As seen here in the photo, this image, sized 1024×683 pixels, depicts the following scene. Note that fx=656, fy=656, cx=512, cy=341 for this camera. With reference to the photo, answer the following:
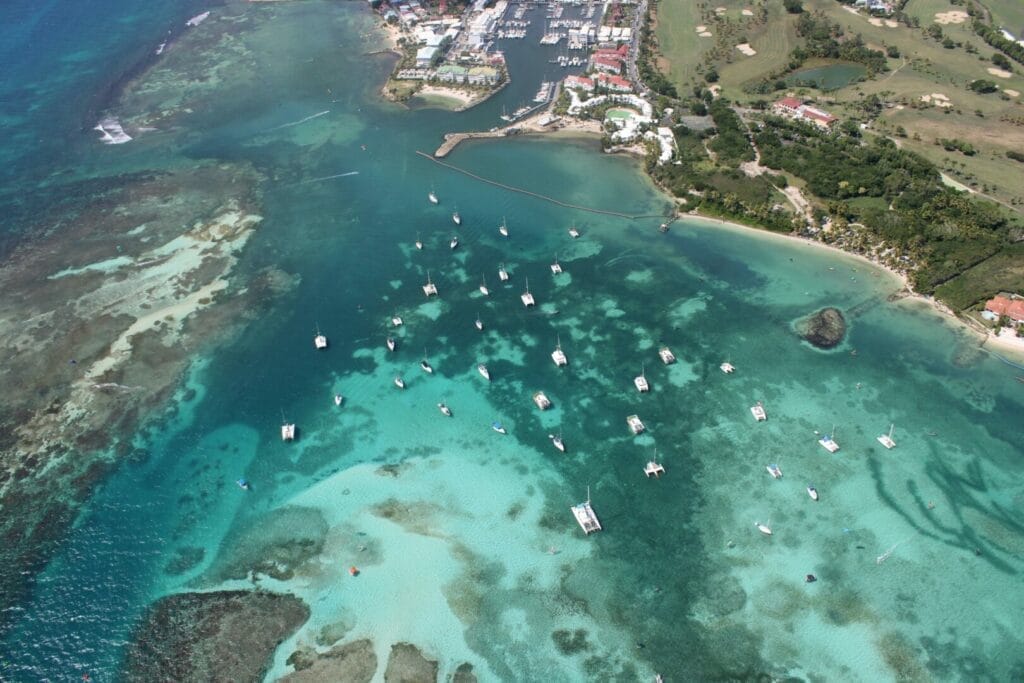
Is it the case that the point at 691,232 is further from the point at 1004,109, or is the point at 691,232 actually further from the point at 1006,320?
the point at 1004,109

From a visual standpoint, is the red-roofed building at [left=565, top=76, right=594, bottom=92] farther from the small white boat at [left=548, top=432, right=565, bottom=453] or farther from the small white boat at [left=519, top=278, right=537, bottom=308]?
the small white boat at [left=548, top=432, right=565, bottom=453]

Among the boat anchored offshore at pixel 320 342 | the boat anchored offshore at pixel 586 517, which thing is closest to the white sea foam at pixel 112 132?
the boat anchored offshore at pixel 320 342

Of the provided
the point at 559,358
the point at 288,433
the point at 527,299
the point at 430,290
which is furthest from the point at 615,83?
the point at 288,433

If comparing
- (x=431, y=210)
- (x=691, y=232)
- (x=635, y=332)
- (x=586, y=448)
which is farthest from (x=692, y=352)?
(x=431, y=210)

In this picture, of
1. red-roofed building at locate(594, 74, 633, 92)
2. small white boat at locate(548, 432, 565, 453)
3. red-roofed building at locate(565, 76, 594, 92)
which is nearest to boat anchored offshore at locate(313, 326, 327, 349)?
small white boat at locate(548, 432, 565, 453)

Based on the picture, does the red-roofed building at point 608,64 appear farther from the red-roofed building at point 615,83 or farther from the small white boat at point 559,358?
the small white boat at point 559,358

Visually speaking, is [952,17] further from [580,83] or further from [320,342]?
[320,342]

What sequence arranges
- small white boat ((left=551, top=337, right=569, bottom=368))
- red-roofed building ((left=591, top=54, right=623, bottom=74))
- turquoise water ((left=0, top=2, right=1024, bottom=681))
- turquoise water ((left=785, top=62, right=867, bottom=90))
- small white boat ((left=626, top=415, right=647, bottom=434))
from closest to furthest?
1. turquoise water ((left=0, top=2, right=1024, bottom=681))
2. small white boat ((left=626, top=415, right=647, bottom=434))
3. small white boat ((left=551, top=337, right=569, bottom=368))
4. turquoise water ((left=785, top=62, right=867, bottom=90))
5. red-roofed building ((left=591, top=54, right=623, bottom=74))

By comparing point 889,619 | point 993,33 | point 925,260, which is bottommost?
point 889,619
